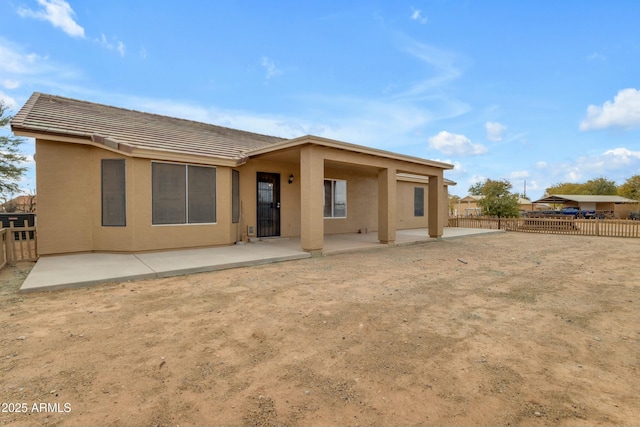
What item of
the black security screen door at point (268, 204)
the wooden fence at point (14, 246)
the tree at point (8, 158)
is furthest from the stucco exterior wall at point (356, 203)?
the tree at point (8, 158)

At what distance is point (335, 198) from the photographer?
41.2ft

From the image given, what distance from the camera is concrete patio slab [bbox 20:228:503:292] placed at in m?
5.24

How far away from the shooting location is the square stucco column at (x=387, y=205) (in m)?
10.1

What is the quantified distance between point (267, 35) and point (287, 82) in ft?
12.2

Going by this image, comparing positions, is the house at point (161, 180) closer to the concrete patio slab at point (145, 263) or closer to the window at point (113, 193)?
A: the window at point (113, 193)

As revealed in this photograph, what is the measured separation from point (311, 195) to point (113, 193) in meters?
5.10

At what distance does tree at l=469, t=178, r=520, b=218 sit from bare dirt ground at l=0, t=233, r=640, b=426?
623 inches

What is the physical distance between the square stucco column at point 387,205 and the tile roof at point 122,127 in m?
4.87

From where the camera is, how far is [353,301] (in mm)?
4473

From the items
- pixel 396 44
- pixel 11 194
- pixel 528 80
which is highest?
pixel 396 44

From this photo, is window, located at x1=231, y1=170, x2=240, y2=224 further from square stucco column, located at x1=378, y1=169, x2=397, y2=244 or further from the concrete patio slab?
square stucco column, located at x1=378, y1=169, x2=397, y2=244

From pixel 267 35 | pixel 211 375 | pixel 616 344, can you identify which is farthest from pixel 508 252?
pixel 267 35

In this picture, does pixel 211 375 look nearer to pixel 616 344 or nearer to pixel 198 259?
pixel 616 344

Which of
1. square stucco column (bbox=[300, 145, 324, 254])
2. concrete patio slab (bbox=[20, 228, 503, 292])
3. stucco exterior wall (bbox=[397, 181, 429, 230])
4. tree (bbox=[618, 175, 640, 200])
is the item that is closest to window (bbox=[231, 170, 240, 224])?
concrete patio slab (bbox=[20, 228, 503, 292])
